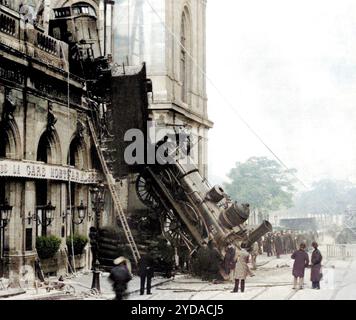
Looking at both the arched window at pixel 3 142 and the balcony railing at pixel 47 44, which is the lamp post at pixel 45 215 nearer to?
the arched window at pixel 3 142

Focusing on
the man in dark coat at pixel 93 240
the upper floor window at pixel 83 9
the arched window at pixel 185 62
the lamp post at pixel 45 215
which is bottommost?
the man in dark coat at pixel 93 240

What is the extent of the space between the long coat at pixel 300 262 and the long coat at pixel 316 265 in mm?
94

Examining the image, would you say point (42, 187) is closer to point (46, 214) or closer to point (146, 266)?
point (46, 214)

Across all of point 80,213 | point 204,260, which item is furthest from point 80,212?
point 204,260

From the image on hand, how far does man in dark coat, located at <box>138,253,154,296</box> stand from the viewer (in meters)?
9.45

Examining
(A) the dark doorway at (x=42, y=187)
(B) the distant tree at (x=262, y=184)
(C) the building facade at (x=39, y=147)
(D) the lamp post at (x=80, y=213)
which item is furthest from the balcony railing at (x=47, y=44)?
(B) the distant tree at (x=262, y=184)

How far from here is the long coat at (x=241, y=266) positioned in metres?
9.67

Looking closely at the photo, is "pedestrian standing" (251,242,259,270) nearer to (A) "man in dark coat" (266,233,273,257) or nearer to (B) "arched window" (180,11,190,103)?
(A) "man in dark coat" (266,233,273,257)

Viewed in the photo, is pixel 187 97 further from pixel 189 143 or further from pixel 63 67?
pixel 63 67

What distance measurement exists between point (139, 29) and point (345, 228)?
13.8 feet

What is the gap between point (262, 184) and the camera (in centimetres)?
1020
